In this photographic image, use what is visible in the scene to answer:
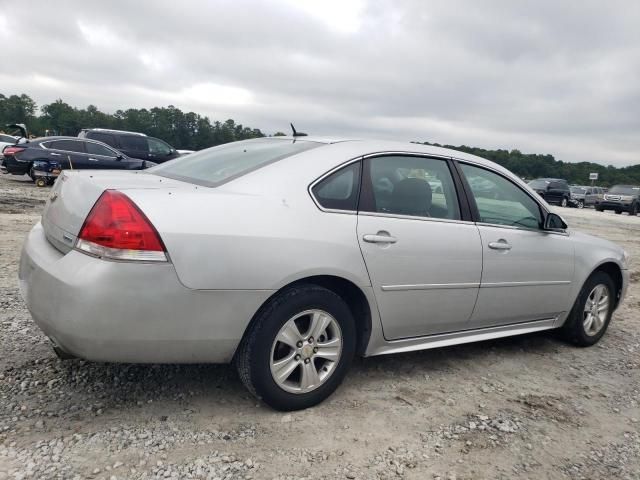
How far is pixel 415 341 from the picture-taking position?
3.28 metres

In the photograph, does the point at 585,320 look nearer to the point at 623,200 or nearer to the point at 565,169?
the point at 623,200

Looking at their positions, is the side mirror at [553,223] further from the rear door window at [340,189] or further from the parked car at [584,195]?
the parked car at [584,195]

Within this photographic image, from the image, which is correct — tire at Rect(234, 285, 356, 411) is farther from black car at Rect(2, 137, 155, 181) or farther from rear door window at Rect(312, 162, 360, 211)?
black car at Rect(2, 137, 155, 181)

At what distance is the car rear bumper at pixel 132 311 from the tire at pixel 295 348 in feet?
0.31

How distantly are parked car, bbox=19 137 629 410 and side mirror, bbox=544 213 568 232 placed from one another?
2 cm

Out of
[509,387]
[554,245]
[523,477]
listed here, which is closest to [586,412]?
[509,387]

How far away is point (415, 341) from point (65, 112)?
85.7 meters

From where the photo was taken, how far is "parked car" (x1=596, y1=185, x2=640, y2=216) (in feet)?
91.3

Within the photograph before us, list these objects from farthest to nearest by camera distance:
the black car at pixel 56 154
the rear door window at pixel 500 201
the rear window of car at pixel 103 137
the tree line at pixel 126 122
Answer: the tree line at pixel 126 122 < the rear window of car at pixel 103 137 < the black car at pixel 56 154 < the rear door window at pixel 500 201

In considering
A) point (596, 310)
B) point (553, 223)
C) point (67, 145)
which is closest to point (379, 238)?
point (553, 223)

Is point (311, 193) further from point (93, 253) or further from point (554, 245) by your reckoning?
point (554, 245)

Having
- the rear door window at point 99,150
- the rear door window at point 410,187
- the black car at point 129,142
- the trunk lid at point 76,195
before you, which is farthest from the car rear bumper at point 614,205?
the trunk lid at point 76,195

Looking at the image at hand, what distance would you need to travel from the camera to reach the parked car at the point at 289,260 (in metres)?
2.34

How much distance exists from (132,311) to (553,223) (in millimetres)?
3143
